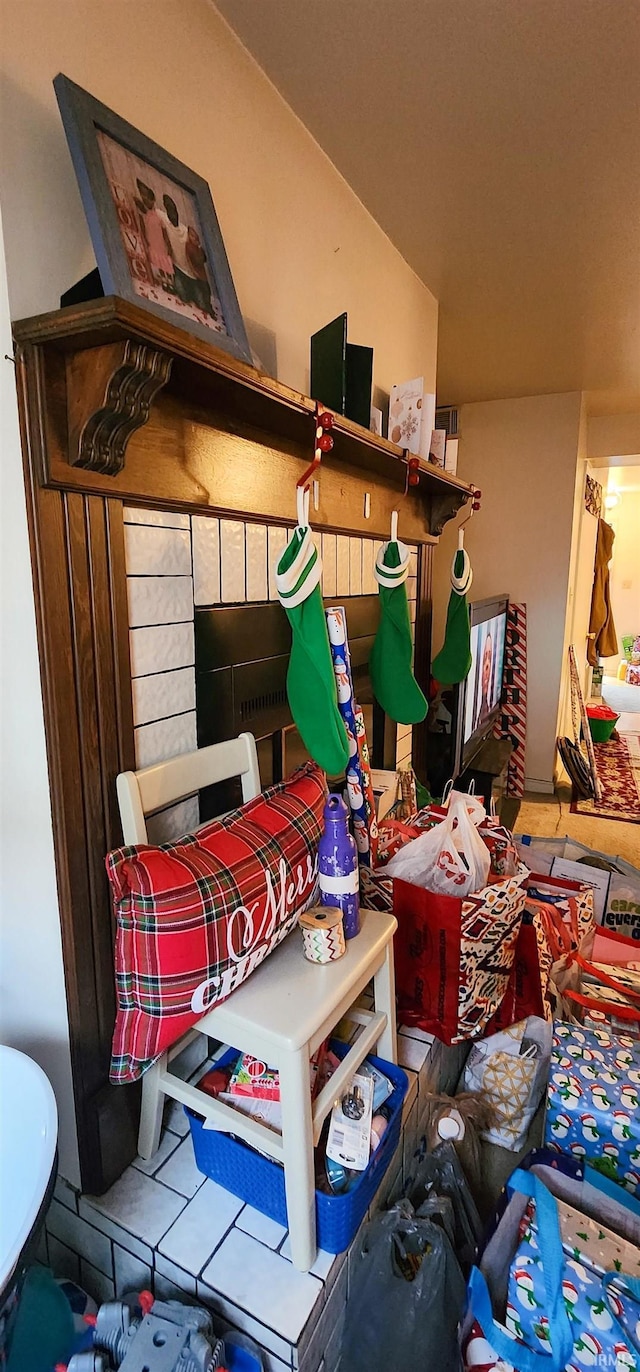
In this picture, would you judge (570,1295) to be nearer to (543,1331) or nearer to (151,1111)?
(543,1331)

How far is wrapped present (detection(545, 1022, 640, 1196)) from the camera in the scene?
1.17 meters

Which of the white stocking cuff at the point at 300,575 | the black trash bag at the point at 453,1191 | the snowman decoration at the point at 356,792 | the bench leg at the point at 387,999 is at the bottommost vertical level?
the black trash bag at the point at 453,1191

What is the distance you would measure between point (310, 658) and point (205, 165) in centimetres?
84

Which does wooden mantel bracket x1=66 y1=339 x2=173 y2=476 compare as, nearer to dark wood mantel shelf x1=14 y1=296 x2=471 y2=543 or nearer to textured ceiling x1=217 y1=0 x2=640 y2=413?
dark wood mantel shelf x1=14 y1=296 x2=471 y2=543

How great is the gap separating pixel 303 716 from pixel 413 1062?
0.72 meters

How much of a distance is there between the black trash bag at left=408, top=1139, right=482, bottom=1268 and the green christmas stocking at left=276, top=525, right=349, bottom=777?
71 cm

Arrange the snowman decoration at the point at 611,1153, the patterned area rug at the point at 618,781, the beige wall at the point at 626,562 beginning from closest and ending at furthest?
1. the snowman decoration at the point at 611,1153
2. the patterned area rug at the point at 618,781
3. the beige wall at the point at 626,562

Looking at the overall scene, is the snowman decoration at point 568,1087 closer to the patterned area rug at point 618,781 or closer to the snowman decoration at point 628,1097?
the snowman decoration at point 628,1097

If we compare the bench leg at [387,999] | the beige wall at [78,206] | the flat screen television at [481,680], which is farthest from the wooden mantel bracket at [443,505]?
the bench leg at [387,999]

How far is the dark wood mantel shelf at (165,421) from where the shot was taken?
74 centimetres

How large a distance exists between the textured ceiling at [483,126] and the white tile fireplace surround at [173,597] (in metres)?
0.84

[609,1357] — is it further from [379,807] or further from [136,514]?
[136,514]

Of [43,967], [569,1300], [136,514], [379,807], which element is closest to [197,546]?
[136,514]

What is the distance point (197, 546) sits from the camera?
109cm
